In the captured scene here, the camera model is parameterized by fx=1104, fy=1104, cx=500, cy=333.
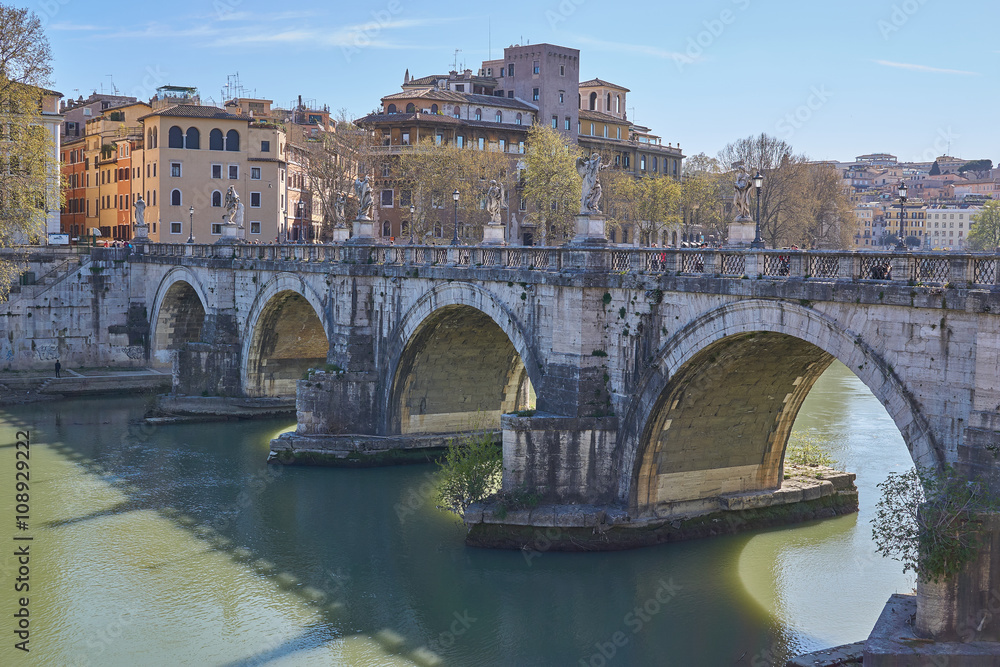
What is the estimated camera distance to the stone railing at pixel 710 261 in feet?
43.1

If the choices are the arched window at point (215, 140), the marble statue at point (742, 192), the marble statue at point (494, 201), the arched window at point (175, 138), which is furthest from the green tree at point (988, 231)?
the arched window at point (175, 138)

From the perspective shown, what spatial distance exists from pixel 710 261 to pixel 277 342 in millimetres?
20814

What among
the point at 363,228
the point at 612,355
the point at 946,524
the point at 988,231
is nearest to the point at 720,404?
the point at 612,355

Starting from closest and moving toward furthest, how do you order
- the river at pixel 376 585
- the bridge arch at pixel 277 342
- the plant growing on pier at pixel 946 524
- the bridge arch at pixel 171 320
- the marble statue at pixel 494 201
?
1. the plant growing on pier at pixel 946 524
2. the river at pixel 376 585
3. the marble statue at pixel 494 201
4. the bridge arch at pixel 277 342
5. the bridge arch at pixel 171 320

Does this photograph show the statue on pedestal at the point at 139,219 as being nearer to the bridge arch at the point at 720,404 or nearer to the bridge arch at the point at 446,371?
the bridge arch at the point at 446,371

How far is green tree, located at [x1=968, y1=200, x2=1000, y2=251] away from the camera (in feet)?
140

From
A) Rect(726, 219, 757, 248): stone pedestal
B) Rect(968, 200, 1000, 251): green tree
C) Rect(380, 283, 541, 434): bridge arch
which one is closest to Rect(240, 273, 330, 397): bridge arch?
Rect(380, 283, 541, 434): bridge arch

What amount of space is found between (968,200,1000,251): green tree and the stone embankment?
24194 millimetres

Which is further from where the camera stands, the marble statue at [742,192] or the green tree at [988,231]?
the green tree at [988,231]

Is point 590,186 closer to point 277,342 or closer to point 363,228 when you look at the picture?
point 363,228

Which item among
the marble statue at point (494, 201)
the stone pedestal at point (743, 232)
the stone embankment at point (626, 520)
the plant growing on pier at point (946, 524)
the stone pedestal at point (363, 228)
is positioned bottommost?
the stone embankment at point (626, 520)

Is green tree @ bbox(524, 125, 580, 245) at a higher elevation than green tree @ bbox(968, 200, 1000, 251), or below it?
higher

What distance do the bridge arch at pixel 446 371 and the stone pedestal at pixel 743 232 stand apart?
841 centimetres

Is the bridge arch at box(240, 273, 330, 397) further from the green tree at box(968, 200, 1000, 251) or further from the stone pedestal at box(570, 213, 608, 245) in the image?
the green tree at box(968, 200, 1000, 251)
